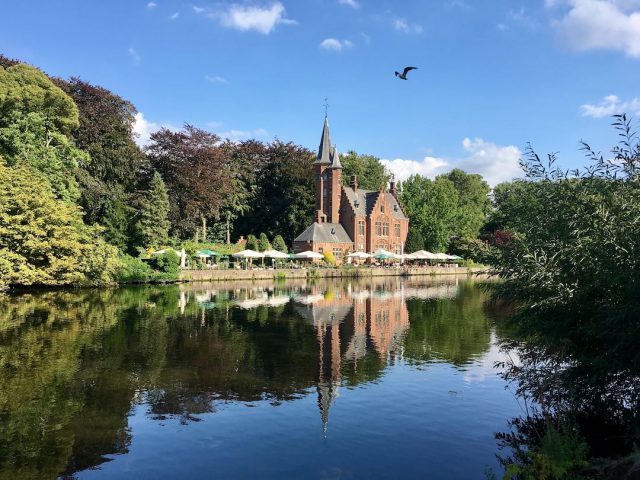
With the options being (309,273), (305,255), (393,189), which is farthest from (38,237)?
(393,189)

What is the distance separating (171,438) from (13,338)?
1123cm

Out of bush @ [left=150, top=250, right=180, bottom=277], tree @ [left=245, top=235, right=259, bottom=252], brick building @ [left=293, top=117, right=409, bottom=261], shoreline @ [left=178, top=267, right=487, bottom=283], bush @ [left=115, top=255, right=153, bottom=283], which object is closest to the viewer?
bush @ [left=115, top=255, right=153, bottom=283]

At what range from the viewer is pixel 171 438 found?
9.39 m

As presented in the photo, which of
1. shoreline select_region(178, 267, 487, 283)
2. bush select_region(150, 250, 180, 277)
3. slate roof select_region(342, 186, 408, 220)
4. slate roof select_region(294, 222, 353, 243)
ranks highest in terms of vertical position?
slate roof select_region(342, 186, 408, 220)

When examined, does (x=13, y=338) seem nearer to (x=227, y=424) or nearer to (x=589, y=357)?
(x=227, y=424)

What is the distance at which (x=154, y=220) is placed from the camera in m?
50.7

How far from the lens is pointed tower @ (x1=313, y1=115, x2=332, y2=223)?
6712cm

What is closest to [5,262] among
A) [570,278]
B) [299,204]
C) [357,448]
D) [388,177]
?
[357,448]

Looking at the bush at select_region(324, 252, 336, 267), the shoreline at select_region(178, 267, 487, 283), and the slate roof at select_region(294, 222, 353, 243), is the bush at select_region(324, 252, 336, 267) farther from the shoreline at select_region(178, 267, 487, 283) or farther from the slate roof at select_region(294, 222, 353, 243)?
the shoreline at select_region(178, 267, 487, 283)

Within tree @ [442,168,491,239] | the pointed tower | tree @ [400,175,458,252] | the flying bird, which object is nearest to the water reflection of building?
the flying bird

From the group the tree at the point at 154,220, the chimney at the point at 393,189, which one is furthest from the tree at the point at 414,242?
the tree at the point at 154,220

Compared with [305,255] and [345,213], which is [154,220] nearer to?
[305,255]

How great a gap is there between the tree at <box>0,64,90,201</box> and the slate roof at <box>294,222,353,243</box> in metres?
27.6

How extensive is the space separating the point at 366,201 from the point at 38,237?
4579cm
